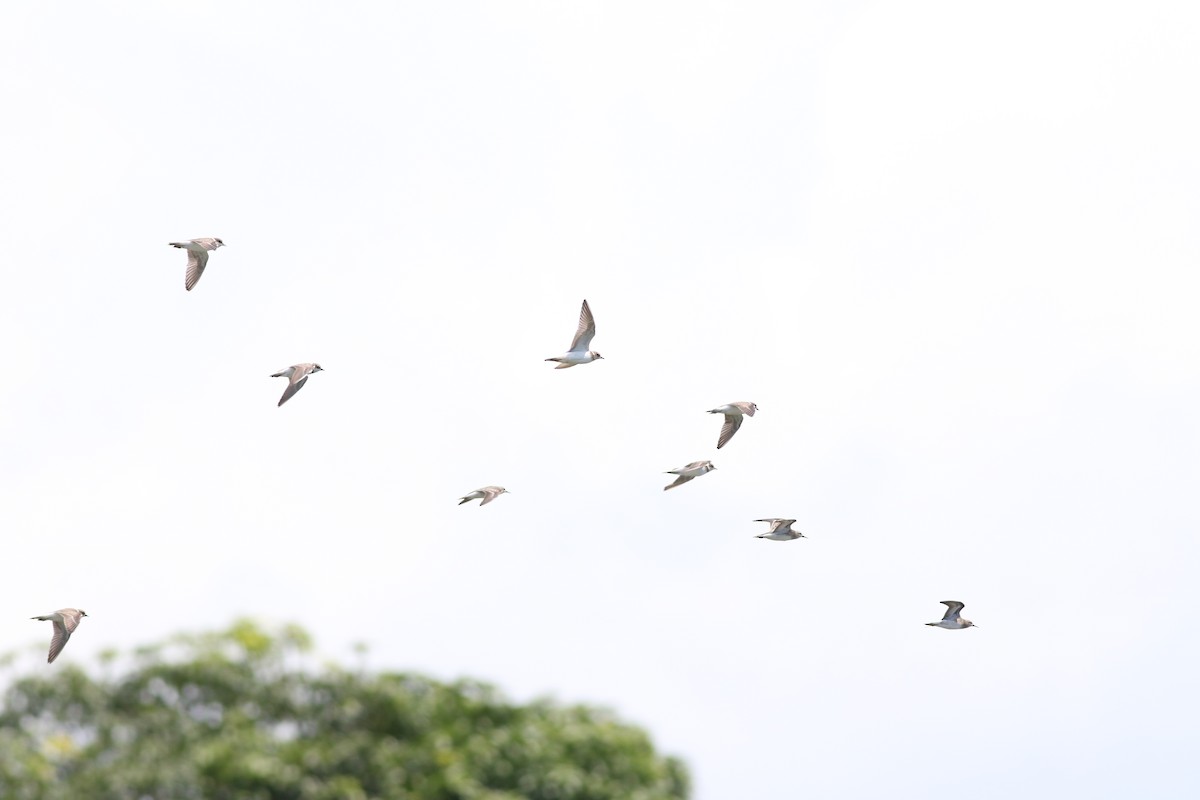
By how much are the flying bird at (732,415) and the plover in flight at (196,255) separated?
30.5 feet

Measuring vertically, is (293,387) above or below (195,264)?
below

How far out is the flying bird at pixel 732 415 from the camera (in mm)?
39750

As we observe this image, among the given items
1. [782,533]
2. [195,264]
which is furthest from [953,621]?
[195,264]

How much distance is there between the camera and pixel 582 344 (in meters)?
39.2

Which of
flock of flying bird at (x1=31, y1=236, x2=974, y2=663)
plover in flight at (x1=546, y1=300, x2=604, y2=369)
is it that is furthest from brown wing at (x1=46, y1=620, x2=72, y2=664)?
plover in flight at (x1=546, y1=300, x2=604, y2=369)

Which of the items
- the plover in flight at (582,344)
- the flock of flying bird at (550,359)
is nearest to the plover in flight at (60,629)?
the flock of flying bird at (550,359)

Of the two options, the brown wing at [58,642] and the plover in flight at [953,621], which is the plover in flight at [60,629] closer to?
the brown wing at [58,642]

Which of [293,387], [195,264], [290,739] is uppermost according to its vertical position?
[195,264]

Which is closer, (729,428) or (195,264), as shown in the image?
(195,264)

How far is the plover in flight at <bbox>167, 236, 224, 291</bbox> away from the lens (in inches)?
1508

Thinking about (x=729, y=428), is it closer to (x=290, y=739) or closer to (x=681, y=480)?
(x=681, y=480)

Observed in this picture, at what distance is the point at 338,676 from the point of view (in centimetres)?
3991

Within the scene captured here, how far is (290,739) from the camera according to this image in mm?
39031

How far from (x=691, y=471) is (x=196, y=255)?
951 centimetres
